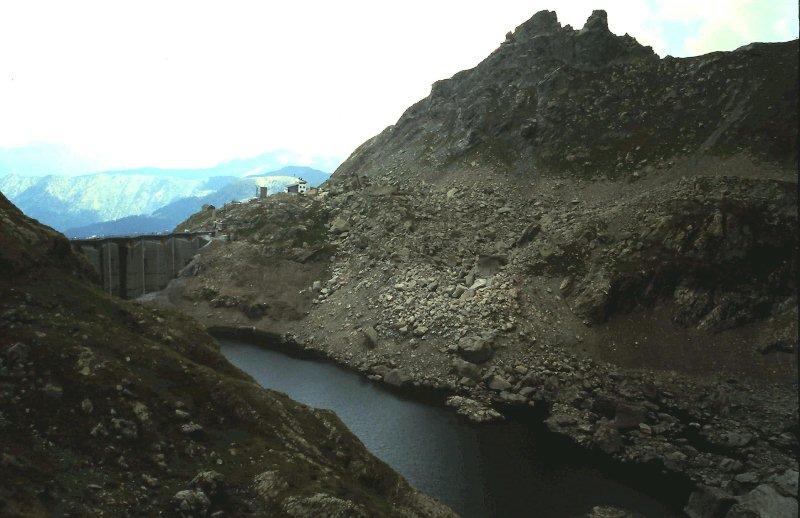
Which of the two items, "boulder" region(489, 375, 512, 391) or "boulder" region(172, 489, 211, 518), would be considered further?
"boulder" region(489, 375, 512, 391)

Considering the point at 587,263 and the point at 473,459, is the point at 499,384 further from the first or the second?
the point at 587,263

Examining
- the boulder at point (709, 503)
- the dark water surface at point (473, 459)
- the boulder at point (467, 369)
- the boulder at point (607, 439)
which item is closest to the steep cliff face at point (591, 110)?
the boulder at point (467, 369)

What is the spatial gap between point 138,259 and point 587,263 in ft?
250

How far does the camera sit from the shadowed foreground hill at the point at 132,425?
18.2m

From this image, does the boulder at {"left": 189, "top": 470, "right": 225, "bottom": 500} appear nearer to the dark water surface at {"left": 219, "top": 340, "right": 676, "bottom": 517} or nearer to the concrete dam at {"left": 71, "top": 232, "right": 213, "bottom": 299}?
the dark water surface at {"left": 219, "top": 340, "right": 676, "bottom": 517}

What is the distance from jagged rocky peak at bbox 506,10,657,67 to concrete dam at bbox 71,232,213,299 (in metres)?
86.2

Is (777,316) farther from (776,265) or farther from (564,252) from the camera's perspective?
(564,252)

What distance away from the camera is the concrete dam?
87.6 m

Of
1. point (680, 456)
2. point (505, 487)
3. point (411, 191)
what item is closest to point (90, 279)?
point (505, 487)

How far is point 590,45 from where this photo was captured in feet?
353

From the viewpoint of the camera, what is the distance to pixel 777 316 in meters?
53.4

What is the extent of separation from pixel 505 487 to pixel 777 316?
37.0m

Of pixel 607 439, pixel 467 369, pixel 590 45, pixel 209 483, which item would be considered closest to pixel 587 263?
pixel 467 369

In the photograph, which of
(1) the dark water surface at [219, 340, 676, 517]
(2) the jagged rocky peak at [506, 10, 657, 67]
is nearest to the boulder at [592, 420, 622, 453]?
(1) the dark water surface at [219, 340, 676, 517]
